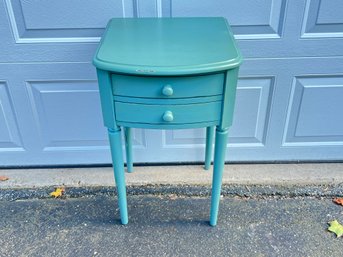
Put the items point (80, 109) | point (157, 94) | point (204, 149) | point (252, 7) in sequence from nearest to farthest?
point (157, 94) < point (252, 7) < point (80, 109) < point (204, 149)

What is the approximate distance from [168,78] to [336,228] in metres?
1.11

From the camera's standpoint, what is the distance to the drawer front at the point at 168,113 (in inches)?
45.1

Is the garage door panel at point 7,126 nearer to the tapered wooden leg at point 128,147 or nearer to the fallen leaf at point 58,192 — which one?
the fallen leaf at point 58,192

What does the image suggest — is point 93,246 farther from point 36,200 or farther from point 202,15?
point 202,15

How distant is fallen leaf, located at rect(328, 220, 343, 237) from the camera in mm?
1531

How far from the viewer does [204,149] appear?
6.05ft

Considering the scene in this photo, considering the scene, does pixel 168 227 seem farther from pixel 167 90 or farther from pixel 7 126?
pixel 7 126

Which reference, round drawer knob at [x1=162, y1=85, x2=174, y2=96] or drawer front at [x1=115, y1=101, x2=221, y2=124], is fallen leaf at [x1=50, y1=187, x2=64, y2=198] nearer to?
drawer front at [x1=115, y1=101, x2=221, y2=124]

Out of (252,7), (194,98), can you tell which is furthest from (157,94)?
(252,7)

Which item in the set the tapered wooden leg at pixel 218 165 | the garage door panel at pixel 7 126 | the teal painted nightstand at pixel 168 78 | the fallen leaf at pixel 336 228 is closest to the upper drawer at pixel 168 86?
the teal painted nightstand at pixel 168 78

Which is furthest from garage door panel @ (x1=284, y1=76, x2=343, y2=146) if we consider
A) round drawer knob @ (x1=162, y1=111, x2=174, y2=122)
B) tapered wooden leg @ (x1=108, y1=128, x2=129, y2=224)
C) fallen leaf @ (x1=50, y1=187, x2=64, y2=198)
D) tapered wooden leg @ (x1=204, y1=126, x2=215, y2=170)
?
fallen leaf @ (x1=50, y1=187, x2=64, y2=198)

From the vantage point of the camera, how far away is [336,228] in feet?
5.09

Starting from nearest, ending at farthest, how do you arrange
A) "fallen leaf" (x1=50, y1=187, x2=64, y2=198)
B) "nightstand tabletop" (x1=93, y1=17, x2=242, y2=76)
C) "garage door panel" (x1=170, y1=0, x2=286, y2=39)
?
1. "nightstand tabletop" (x1=93, y1=17, x2=242, y2=76)
2. "garage door panel" (x1=170, y1=0, x2=286, y2=39)
3. "fallen leaf" (x1=50, y1=187, x2=64, y2=198)

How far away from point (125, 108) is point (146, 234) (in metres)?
0.68
